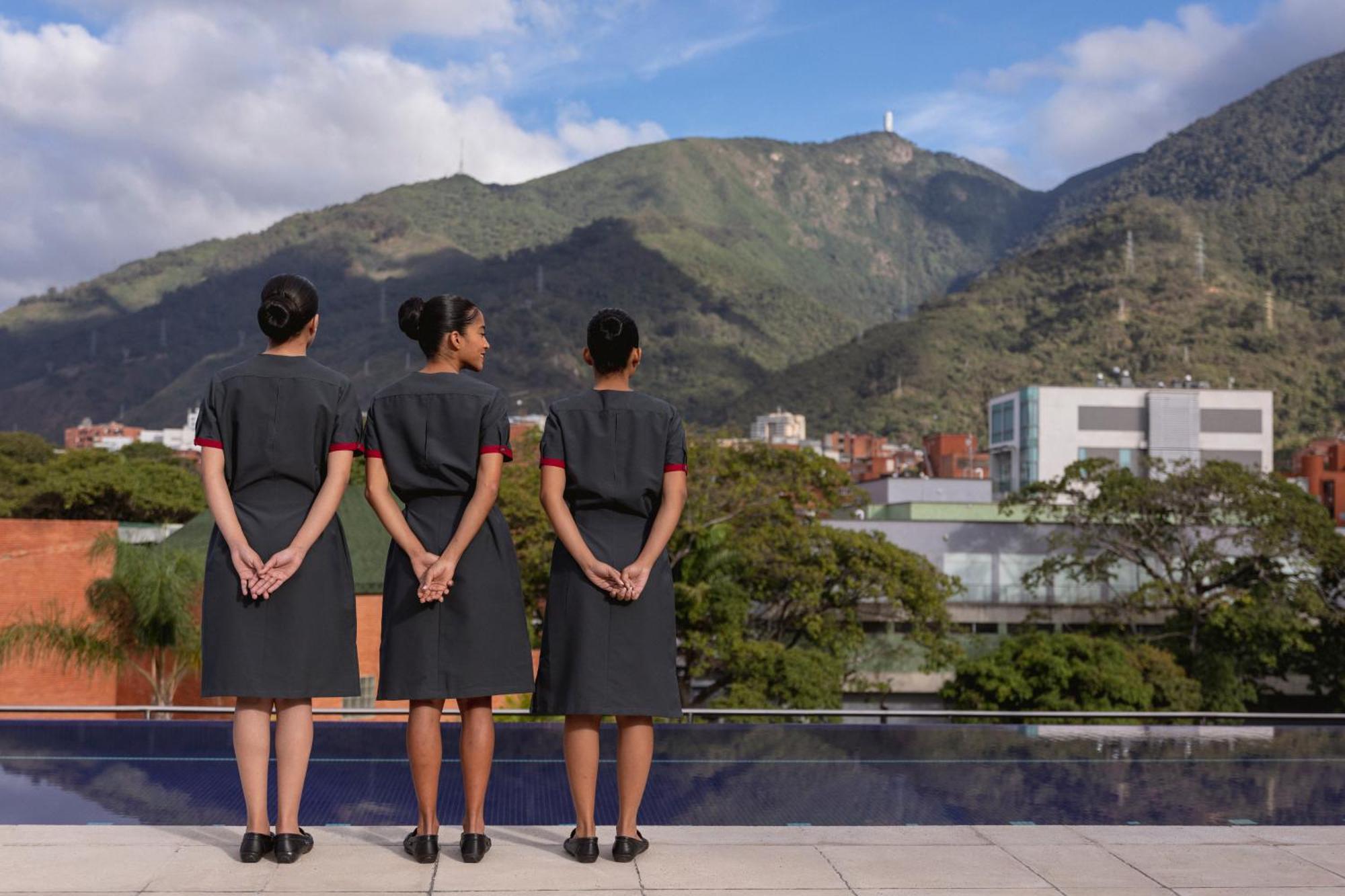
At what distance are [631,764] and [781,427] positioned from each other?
100016 mm

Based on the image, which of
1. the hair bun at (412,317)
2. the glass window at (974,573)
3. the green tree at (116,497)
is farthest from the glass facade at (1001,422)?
the hair bun at (412,317)

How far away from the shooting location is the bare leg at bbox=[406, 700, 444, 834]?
13.1 ft

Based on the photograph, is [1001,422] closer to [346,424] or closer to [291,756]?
[346,424]

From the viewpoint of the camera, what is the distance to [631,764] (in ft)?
13.5

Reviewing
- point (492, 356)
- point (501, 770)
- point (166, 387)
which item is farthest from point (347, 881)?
point (166, 387)

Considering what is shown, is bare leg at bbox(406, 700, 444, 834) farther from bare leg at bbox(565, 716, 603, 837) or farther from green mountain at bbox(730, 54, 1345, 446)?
green mountain at bbox(730, 54, 1345, 446)

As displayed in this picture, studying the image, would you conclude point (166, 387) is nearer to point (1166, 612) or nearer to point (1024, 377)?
point (1024, 377)

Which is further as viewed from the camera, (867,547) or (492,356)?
(492,356)

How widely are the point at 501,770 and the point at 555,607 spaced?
6.81 ft

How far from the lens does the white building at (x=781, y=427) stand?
3969 inches

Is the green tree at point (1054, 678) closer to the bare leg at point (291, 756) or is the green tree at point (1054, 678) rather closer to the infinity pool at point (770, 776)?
the infinity pool at point (770, 776)

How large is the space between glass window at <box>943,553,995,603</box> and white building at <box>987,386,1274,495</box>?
3240 cm

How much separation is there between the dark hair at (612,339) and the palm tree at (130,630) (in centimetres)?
1390

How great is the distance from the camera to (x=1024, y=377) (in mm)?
107625
